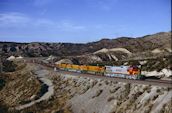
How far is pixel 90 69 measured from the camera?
180 ft

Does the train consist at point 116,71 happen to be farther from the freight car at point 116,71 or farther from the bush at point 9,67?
the bush at point 9,67

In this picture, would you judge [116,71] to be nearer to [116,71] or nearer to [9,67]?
[116,71]

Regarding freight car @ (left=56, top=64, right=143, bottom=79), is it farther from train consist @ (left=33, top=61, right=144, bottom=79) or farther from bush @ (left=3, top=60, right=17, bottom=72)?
bush @ (left=3, top=60, right=17, bottom=72)

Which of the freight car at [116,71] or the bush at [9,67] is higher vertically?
the freight car at [116,71]

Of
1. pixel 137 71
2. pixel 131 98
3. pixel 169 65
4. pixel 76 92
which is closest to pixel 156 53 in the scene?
pixel 169 65

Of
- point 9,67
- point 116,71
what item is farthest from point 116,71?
point 9,67

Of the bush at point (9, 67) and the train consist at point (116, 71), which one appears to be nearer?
A: the train consist at point (116, 71)

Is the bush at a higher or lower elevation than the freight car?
lower

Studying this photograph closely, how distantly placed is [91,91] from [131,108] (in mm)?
11882

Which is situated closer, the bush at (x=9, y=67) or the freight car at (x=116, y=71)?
the freight car at (x=116, y=71)

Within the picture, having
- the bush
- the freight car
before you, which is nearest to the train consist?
the freight car

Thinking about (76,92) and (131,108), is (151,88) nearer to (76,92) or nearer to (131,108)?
(131,108)

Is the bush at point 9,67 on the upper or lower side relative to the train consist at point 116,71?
lower

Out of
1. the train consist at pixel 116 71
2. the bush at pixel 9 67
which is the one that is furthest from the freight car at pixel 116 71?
the bush at pixel 9 67
